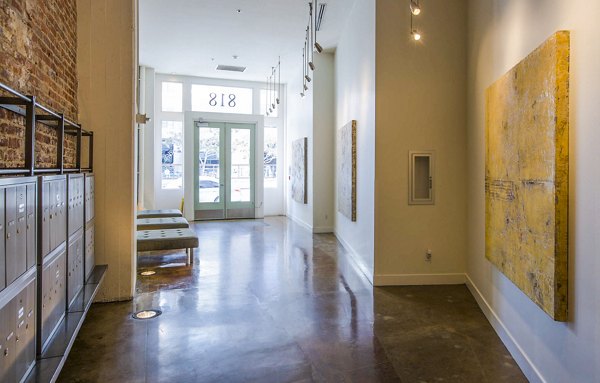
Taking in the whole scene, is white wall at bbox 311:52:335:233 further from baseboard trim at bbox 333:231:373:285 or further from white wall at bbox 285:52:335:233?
baseboard trim at bbox 333:231:373:285

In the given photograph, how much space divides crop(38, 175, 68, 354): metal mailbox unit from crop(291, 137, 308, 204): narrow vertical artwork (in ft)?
21.5

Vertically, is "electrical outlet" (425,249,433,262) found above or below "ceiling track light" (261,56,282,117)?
below

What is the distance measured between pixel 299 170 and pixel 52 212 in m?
7.24

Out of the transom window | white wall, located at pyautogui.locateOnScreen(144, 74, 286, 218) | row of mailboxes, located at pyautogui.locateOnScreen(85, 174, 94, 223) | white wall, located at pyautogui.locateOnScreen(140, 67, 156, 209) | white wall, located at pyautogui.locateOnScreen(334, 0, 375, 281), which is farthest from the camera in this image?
the transom window

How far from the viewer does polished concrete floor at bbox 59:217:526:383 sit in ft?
8.64

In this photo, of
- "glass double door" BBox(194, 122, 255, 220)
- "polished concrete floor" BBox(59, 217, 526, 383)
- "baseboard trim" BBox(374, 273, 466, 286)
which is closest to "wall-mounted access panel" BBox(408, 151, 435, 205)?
"baseboard trim" BBox(374, 273, 466, 286)

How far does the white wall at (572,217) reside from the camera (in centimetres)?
197

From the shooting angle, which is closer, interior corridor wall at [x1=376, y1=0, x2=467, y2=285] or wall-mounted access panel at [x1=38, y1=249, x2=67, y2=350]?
wall-mounted access panel at [x1=38, y1=249, x2=67, y2=350]

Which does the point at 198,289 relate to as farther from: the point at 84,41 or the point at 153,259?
the point at 84,41

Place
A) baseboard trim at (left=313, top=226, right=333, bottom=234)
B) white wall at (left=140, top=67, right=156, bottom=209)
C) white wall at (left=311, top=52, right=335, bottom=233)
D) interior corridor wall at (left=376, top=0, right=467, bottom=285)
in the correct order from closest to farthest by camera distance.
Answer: interior corridor wall at (left=376, top=0, right=467, bottom=285), white wall at (left=311, top=52, right=335, bottom=233), baseboard trim at (left=313, top=226, right=333, bottom=234), white wall at (left=140, top=67, right=156, bottom=209)

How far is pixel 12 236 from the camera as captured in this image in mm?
1682

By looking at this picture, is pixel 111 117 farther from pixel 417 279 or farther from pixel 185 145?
pixel 185 145

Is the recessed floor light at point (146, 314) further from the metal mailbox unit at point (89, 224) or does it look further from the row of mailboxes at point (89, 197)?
the row of mailboxes at point (89, 197)

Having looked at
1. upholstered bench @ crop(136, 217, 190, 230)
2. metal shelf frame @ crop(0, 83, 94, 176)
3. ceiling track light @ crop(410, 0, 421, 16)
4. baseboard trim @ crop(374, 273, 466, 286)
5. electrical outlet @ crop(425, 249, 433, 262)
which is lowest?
baseboard trim @ crop(374, 273, 466, 286)
